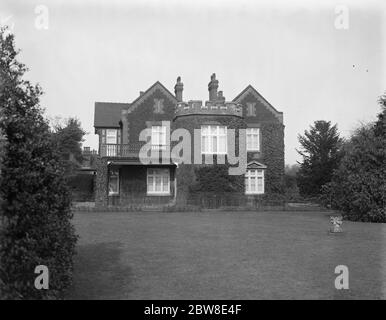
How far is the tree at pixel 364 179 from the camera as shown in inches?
890

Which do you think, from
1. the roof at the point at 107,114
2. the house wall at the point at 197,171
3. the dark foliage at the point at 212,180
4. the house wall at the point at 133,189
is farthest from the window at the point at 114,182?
the roof at the point at 107,114

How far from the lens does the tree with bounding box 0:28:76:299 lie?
5648 mm

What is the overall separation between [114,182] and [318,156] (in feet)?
66.4

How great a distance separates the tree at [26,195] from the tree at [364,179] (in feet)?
65.2

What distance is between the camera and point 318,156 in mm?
40375

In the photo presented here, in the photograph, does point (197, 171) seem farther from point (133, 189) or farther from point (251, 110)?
point (251, 110)

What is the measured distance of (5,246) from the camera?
18.4ft

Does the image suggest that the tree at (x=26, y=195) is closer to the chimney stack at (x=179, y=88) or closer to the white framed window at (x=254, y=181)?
the white framed window at (x=254, y=181)

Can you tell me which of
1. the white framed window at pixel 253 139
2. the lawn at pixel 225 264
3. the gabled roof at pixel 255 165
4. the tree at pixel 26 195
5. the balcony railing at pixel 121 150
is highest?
the white framed window at pixel 253 139

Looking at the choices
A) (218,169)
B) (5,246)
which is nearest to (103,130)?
(218,169)

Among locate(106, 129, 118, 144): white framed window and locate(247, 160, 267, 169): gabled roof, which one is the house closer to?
locate(247, 160, 267, 169): gabled roof

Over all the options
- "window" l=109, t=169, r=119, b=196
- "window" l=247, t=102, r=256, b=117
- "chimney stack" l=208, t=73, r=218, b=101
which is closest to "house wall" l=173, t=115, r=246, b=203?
"chimney stack" l=208, t=73, r=218, b=101
